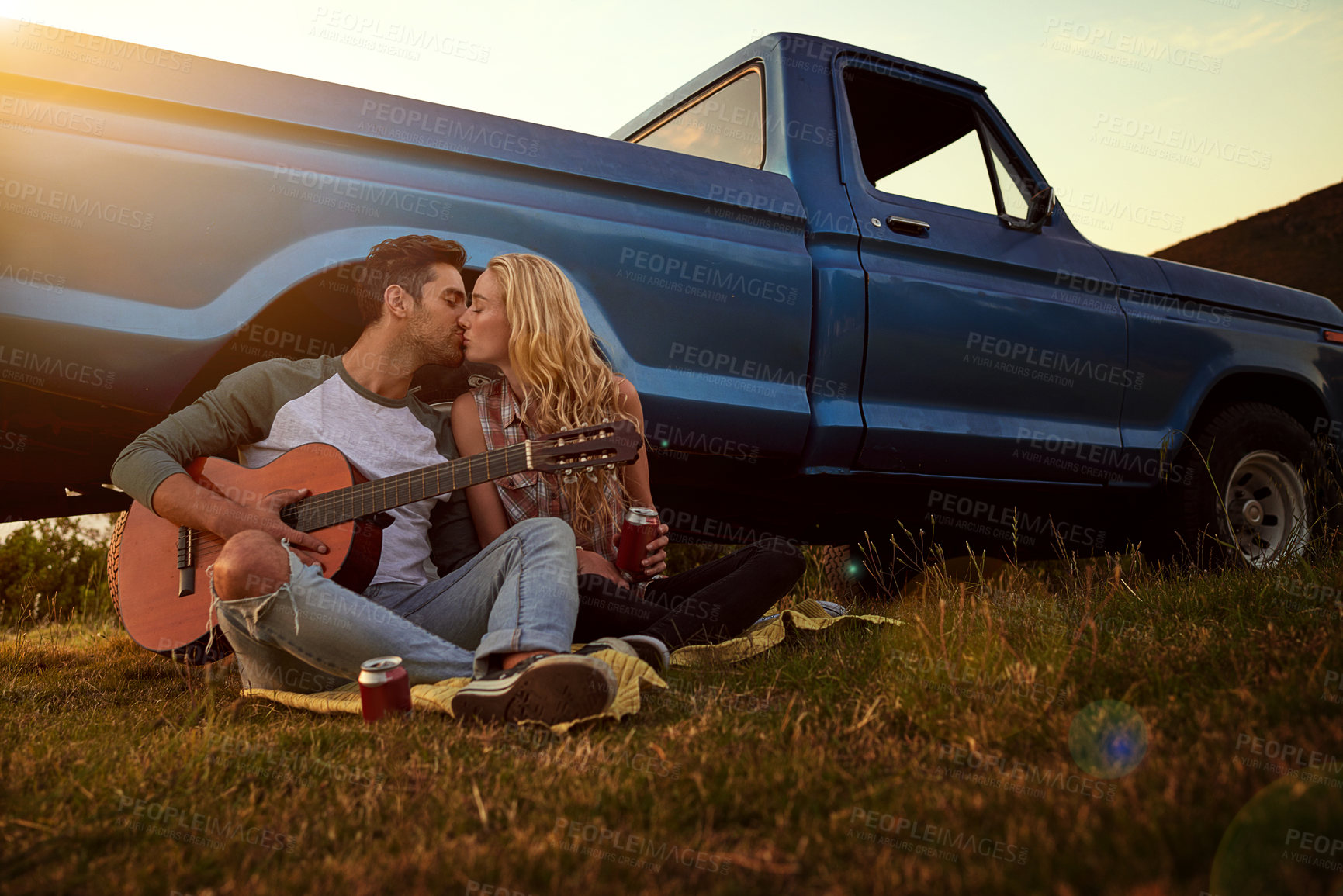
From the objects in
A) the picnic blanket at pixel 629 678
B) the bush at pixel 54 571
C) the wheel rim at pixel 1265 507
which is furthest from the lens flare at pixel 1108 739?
the bush at pixel 54 571

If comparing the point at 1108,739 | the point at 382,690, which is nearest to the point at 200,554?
the point at 382,690

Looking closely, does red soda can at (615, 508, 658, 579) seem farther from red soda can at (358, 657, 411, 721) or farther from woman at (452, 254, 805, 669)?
red soda can at (358, 657, 411, 721)

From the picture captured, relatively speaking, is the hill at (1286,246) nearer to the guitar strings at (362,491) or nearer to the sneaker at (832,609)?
the sneaker at (832,609)

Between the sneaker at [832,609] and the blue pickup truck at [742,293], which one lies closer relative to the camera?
the blue pickup truck at [742,293]

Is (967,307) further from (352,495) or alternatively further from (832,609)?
(352,495)

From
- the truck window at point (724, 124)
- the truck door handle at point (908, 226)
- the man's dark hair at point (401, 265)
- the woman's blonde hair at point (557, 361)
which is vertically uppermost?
the truck window at point (724, 124)

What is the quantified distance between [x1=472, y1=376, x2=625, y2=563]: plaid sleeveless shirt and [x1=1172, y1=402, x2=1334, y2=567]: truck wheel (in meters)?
2.65

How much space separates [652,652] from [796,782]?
857 mm

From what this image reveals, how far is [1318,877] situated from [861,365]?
6.96 ft

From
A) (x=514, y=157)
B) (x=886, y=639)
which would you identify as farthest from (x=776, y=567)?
(x=514, y=157)

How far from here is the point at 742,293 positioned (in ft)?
8.70

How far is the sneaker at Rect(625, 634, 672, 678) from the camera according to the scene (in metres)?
2.12

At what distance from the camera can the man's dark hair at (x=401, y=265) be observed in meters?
2.24

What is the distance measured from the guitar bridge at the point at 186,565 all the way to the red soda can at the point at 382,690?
29.2 inches
